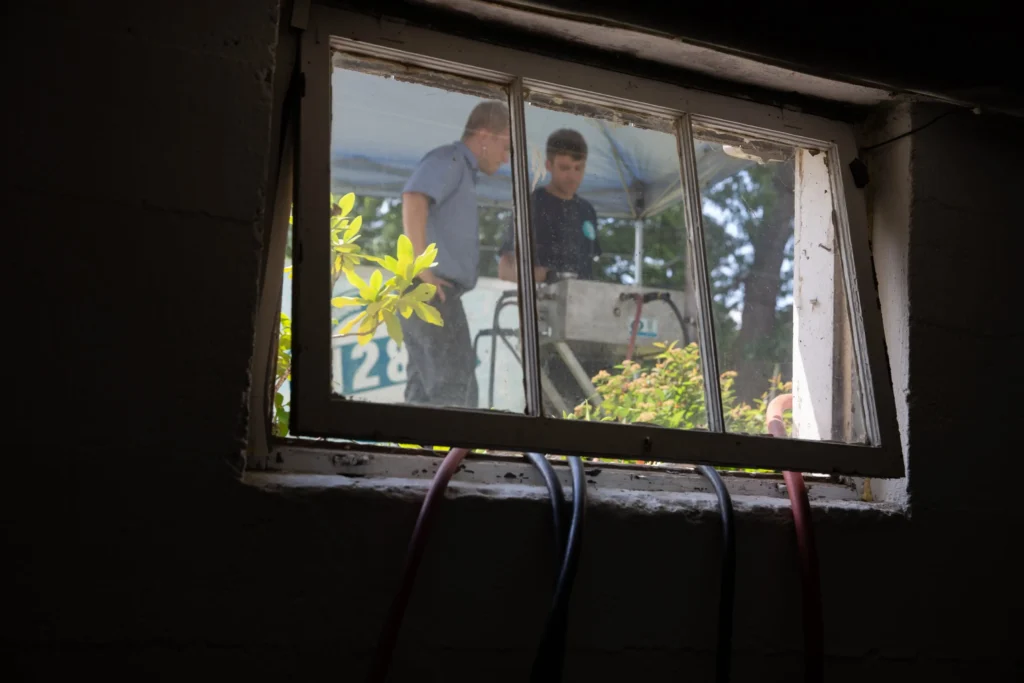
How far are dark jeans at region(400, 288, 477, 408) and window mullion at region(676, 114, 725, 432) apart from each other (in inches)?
15.3

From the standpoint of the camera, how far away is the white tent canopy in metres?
1.24

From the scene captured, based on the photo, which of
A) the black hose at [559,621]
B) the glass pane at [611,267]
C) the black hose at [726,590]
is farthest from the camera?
the glass pane at [611,267]

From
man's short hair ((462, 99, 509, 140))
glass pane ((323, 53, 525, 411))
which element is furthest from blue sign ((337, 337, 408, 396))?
man's short hair ((462, 99, 509, 140))

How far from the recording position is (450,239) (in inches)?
50.1

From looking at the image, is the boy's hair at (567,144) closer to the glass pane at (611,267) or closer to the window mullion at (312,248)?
the glass pane at (611,267)

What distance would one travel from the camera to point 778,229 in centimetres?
154

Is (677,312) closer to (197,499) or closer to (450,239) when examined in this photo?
(450,239)

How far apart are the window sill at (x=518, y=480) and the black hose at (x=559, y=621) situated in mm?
89

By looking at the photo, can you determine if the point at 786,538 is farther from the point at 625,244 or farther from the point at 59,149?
the point at 59,149

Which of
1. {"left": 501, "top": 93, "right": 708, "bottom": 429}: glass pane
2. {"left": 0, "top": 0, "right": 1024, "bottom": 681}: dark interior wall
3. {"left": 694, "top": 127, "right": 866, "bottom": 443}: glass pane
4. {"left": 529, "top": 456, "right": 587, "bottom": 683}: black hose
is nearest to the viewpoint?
{"left": 0, "top": 0, "right": 1024, "bottom": 681}: dark interior wall

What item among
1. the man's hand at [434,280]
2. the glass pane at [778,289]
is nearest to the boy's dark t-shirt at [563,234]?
the man's hand at [434,280]

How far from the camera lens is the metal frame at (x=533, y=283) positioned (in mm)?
1104

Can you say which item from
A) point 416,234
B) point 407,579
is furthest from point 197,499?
point 416,234

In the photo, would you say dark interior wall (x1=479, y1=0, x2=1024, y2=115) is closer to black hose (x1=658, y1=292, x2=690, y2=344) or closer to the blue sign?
black hose (x1=658, y1=292, x2=690, y2=344)
